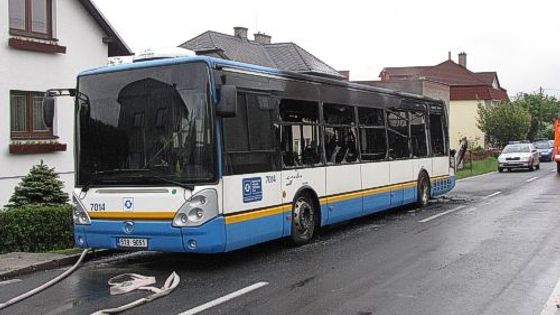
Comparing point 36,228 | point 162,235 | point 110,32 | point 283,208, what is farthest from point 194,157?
point 110,32

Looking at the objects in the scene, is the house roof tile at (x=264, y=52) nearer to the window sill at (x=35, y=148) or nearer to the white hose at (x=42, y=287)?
the window sill at (x=35, y=148)

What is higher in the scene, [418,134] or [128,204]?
[418,134]

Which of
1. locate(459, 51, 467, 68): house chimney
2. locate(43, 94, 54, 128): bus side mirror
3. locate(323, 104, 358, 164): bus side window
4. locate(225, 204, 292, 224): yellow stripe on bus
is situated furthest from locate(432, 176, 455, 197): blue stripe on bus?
locate(459, 51, 467, 68): house chimney

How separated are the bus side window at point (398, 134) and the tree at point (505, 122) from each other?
4002cm

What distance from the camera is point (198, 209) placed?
28.0 ft

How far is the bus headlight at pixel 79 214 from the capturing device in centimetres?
930

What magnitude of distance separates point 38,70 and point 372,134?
887cm

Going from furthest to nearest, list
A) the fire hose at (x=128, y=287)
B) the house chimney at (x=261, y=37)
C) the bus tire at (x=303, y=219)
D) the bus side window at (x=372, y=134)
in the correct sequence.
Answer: the house chimney at (x=261, y=37)
the bus side window at (x=372, y=134)
the bus tire at (x=303, y=219)
the fire hose at (x=128, y=287)

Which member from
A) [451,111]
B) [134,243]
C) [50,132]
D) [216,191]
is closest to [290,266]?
[216,191]

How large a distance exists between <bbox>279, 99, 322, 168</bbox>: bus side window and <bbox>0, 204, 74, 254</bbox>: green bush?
384 centimetres

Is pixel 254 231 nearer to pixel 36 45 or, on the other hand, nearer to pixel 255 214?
pixel 255 214

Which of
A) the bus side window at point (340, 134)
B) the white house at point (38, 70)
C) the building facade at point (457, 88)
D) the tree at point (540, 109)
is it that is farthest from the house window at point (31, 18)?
the tree at point (540, 109)

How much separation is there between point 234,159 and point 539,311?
4298 millimetres

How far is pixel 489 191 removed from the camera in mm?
21781
